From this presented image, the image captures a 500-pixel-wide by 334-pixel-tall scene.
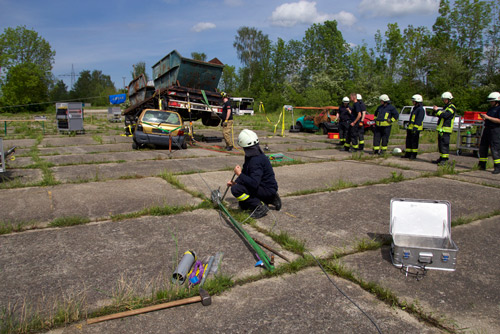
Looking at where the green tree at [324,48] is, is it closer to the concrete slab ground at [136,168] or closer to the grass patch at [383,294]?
the concrete slab ground at [136,168]

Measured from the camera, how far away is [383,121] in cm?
1156

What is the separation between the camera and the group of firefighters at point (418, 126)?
9.23m

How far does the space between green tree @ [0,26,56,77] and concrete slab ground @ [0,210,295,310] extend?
7753cm

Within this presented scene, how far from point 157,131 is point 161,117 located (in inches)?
27.3

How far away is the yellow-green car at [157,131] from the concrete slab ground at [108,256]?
25.4 feet

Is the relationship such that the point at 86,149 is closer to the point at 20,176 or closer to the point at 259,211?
the point at 20,176

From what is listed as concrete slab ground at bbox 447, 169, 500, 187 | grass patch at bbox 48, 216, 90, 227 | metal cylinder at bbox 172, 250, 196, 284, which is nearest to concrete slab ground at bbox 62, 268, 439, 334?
metal cylinder at bbox 172, 250, 196, 284

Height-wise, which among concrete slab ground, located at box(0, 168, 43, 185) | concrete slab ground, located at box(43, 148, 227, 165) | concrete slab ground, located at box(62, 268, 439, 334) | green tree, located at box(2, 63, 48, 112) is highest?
green tree, located at box(2, 63, 48, 112)

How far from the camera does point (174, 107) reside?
14414 millimetres

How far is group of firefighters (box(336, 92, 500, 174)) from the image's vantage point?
923cm

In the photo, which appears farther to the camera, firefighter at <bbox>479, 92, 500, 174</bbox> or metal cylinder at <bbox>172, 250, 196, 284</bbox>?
firefighter at <bbox>479, 92, 500, 174</bbox>

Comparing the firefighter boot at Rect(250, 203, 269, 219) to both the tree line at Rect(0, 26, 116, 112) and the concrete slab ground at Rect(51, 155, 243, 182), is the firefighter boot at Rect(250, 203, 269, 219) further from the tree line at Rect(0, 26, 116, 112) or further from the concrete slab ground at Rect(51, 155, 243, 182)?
the tree line at Rect(0, 26, 116, 112)

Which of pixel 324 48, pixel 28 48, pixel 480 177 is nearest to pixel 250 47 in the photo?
pixel 324 48

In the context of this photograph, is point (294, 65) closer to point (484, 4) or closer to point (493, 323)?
point (484, 4)
